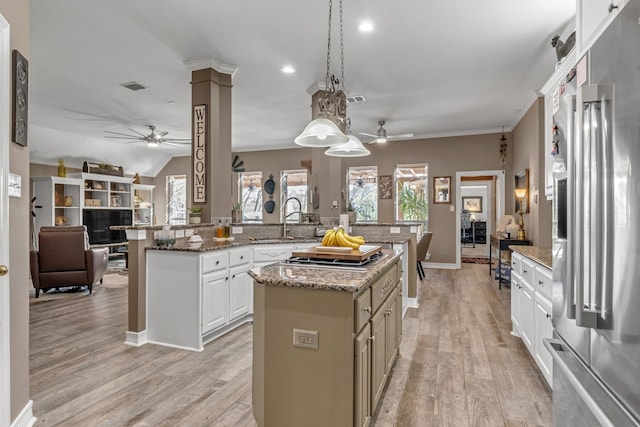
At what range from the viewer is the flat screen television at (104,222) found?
329 inches

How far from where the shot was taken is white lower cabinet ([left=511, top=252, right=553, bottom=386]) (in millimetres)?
2380

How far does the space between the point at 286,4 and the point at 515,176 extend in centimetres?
568

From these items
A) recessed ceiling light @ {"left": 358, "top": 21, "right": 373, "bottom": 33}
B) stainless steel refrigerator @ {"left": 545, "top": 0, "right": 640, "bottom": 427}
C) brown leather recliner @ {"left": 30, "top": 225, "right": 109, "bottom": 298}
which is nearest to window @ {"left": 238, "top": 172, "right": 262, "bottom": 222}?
brown leather recliner @ {"left": 30, "top": 225, "right": 109, "bottom": 298}

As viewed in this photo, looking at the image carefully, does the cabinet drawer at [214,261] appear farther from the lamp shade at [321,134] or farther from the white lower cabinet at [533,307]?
the white lower cabinet at [533,307]

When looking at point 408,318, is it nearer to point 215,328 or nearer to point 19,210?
point 215,328

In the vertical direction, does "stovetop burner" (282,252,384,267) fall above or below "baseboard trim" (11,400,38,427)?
above

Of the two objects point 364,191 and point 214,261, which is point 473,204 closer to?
point 364,191

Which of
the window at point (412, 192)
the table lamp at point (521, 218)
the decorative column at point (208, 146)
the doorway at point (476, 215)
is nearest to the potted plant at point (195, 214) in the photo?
the decorative column at point (208, 146)

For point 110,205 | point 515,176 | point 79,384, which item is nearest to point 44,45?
point 79,384

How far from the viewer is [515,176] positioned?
6.91 metres

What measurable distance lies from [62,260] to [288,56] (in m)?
4.28

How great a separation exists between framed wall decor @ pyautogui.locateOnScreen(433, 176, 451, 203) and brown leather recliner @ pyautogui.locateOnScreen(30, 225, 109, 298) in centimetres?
665

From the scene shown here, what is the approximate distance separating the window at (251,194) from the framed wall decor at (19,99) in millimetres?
7713

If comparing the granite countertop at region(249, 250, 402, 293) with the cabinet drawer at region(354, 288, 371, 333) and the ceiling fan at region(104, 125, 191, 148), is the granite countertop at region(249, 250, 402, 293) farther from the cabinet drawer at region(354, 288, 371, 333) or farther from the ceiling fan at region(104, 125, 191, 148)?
the ceiling fan at region(104, 125, 191, 148)
